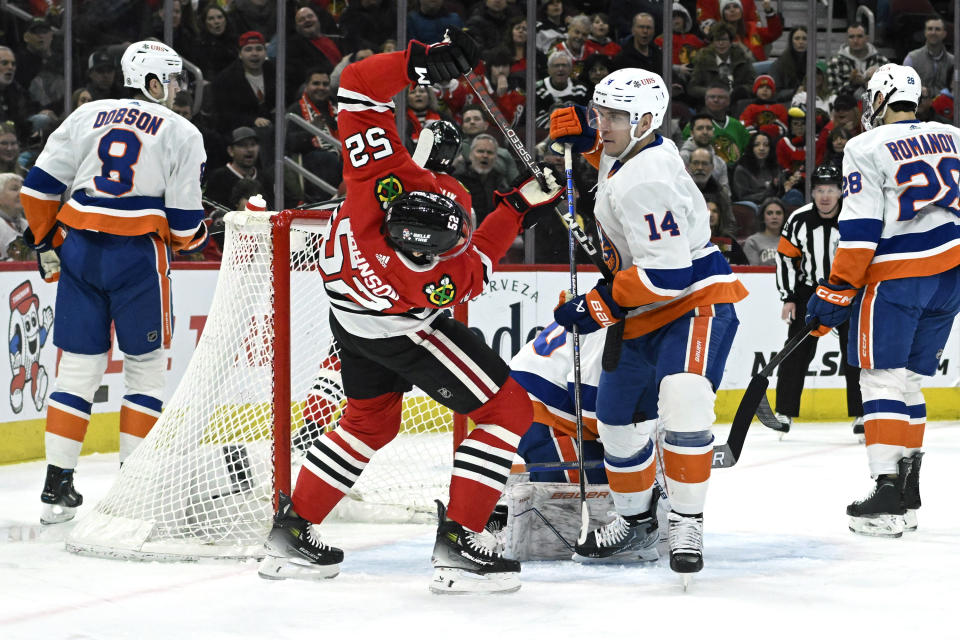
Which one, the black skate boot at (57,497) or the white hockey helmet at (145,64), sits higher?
the white hockey helmet at (145,64)

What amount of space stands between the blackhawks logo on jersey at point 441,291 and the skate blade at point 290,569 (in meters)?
0.70

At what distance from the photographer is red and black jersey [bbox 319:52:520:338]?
2.82 metres

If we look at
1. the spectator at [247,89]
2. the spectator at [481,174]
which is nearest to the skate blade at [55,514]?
the spectator at [247,89]

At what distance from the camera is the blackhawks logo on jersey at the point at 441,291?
9.29ft

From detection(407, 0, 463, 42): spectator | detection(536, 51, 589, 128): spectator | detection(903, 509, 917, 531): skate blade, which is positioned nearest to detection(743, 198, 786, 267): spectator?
detection(536, 51, 589, 128): spectator

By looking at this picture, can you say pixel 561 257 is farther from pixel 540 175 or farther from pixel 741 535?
pixel 540 175

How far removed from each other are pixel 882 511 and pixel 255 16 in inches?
166

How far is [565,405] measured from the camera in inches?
138

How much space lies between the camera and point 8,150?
18.6 ft

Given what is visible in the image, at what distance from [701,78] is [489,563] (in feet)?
17.6

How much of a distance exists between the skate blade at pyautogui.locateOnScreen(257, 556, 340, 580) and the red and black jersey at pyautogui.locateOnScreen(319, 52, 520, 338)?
22.2 inches

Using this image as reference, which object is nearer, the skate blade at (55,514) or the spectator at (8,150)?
the skate blade at (55,514)

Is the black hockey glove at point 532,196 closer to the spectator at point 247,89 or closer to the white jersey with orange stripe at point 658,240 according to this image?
the white jersey with orange stripe at point 658,240

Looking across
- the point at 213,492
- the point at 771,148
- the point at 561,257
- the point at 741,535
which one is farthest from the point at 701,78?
the point at 213,492
